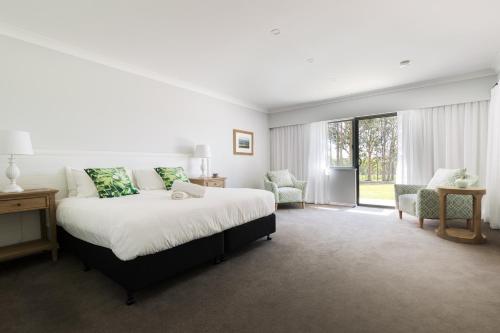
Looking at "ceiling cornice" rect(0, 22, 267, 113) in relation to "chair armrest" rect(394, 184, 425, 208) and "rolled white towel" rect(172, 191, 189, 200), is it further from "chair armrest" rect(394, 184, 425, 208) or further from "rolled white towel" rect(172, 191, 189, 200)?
"chair armrest" rect(394, 184, 425, 208)

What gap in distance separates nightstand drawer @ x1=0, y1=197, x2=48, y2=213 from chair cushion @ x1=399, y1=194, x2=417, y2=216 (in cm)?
511

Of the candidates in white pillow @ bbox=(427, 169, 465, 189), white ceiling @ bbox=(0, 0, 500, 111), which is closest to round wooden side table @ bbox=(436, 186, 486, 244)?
white pillow @ bbox=(427, 169, 465, 189)

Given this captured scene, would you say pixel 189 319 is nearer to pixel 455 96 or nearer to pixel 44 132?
pixel 44 132

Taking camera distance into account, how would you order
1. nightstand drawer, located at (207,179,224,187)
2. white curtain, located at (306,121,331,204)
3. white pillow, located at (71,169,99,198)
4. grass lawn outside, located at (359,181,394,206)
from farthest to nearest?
grass lawn outside, located at (359,181,394,206) < white curtain, located at (306,121,331,204) < nightstand drawer, located at (207,179,224,187) < white pillow, located at (71,169,99,198)

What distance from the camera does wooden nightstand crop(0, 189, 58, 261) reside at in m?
2.39

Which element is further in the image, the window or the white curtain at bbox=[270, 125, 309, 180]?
the white curtain at bbox=[270, 125, 309, 180]

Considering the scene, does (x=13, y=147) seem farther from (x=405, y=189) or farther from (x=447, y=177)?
(x=447, y=177)

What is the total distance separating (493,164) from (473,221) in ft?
3.89

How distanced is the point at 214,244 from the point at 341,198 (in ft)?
14.0

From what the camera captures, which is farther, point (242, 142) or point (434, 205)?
point (242, 142)

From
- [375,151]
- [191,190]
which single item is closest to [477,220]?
[375,151]

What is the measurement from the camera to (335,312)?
66.8 inches

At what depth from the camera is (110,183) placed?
3.05m

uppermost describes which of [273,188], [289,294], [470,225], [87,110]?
[87,110]
